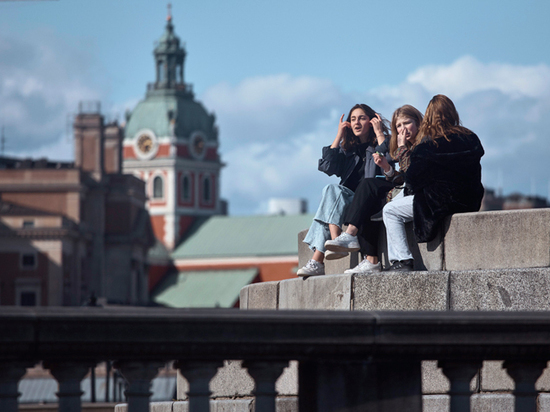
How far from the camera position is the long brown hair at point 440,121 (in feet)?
22.3

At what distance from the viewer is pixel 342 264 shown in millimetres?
7801

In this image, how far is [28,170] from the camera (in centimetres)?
7106

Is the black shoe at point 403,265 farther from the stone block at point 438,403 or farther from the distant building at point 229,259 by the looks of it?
the distant building at point 229,259

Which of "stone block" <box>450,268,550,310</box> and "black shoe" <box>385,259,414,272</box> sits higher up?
"black shoe" <box>385,259,414,272</box>

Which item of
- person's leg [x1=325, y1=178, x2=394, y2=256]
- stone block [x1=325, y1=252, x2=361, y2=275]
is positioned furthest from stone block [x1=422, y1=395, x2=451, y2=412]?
stone block [x1=325, y1=252, x2=361, y2=275]

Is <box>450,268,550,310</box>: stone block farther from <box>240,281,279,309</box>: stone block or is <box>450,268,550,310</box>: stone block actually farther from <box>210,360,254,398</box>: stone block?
<box>240,281,279,309</box>: stone block

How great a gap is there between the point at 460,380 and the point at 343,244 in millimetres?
2793

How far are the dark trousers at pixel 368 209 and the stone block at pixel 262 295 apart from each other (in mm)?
1489

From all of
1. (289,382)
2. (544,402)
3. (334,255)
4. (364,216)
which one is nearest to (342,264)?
(334,255)

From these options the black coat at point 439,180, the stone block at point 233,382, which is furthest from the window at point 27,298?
the black coat at point 439,180

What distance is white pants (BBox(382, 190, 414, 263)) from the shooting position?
6734 mm

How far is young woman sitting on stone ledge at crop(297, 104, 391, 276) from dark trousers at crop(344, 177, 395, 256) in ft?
1.17

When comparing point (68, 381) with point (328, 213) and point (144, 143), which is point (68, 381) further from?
point (144, 143)

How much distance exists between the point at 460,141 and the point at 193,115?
98226mm
